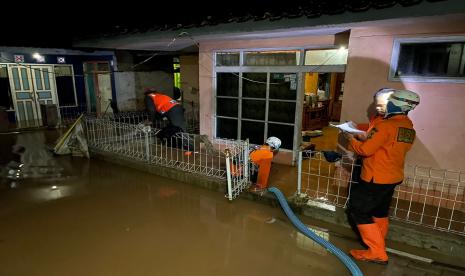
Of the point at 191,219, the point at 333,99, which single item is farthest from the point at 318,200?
the point at 333,99

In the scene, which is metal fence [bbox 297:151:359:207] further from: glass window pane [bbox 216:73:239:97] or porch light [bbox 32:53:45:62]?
porch light [bbox 32:53:45:62]

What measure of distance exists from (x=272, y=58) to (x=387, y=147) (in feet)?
13.5

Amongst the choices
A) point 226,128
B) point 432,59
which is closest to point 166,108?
point 226,128

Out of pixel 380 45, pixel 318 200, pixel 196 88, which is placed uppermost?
pixel 380 45

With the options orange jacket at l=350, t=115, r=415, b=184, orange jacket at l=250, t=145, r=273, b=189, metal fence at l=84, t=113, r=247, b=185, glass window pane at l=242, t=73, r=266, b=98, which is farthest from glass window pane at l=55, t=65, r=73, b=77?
orange jacket at l=350, t=115, r=415, b=184

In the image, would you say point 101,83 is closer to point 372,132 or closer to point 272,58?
point 272,58

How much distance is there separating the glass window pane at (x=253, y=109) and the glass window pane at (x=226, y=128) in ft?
1.48

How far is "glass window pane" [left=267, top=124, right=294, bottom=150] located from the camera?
7.00 m

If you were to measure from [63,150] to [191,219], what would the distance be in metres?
5.50

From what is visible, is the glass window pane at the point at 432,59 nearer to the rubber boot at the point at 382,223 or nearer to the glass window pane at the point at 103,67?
the rubber boot at the point at 382,223

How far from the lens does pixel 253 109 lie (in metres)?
7.48

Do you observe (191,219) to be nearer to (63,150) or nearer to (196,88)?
(63,150)

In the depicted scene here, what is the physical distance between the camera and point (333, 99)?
42.9 ft

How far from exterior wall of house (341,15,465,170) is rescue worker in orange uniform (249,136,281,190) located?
1709mm
